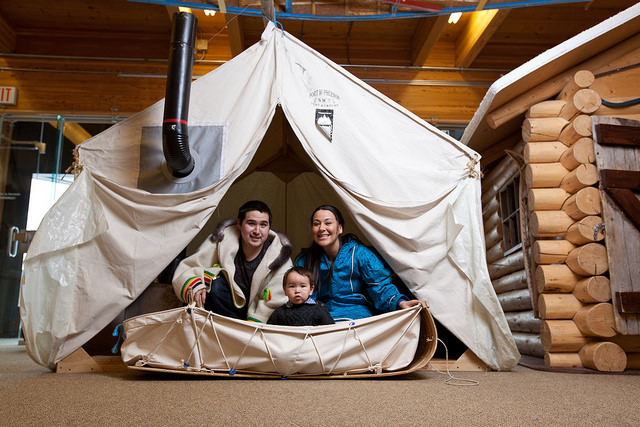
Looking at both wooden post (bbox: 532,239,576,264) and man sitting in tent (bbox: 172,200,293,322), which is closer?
man sitting in tent (bbox: 172,200,293,322)

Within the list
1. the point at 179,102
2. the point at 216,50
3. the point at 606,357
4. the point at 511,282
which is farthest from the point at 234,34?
the point at 606,357

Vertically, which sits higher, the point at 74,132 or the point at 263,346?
the point at 74,132

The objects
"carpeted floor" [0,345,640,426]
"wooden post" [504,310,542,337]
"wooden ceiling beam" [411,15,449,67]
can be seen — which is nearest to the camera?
"carpeted floor" [0,345,640,426]

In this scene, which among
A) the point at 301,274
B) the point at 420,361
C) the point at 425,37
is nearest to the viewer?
the point at 420,361

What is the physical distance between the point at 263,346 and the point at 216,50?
5101 millimetres

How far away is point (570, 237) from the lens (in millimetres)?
3434

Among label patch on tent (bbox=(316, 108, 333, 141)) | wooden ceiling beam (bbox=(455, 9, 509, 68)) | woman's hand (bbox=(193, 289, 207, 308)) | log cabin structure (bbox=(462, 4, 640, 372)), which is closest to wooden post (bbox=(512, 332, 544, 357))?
log cabin structure (bbox=(462, 4, 640, 372))

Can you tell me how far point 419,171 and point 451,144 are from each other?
0.97 feet

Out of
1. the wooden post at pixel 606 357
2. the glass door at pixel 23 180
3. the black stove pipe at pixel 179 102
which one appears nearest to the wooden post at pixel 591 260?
the wooden post at pixel 606 357

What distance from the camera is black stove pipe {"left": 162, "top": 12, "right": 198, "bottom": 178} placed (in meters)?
2.90

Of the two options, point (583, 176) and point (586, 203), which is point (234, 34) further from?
point (586, 203)

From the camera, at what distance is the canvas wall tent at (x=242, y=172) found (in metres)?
2.82

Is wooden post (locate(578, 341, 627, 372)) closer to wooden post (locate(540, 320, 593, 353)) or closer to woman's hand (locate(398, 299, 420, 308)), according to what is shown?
wooden post (locate(540, 320, 593, 353))

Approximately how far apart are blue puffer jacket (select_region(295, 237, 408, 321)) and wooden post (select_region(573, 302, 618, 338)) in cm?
130
